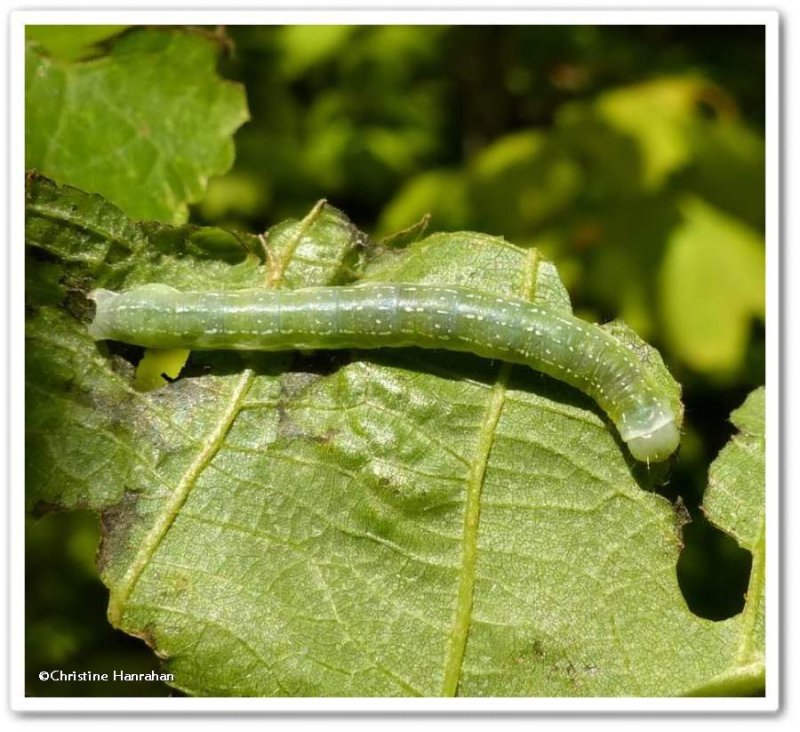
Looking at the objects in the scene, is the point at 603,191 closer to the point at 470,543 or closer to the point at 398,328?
the point at 398,328

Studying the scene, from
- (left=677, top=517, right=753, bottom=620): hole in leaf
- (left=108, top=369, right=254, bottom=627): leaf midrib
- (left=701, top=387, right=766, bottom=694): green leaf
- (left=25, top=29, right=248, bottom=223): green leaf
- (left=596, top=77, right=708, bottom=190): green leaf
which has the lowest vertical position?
(left=677, top=517, right=753, bottom=620): hole in leaf

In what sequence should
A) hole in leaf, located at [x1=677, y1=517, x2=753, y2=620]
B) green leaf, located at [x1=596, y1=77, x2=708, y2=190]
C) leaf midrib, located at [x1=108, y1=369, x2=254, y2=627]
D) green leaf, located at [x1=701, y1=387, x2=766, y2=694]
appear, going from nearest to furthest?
leaf midrib, located at [x1=108, y1=369, x2=254, y2=627] < green leaf, located at [x1=701, y1=387, x2=766, y2=694] < hole in leaf, located at [x1=677, y1=517, x2=753, y2=620] < green leaf, located at [x1=596, y1=77, x2=708, y2=190]

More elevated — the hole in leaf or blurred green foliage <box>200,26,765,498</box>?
blurred green foliage <box>200,26,765,498</box>

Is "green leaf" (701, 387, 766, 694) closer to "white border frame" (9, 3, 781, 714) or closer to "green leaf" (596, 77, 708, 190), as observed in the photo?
"white border frame" (9, 3, 781, 714)

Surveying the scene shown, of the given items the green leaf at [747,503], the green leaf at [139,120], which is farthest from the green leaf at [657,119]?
the green leaf at [139,120]

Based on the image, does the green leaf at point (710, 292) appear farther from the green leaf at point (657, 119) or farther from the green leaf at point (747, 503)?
the green leaf at point (747, 503)

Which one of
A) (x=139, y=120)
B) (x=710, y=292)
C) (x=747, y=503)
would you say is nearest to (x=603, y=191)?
(x=710, y=292)

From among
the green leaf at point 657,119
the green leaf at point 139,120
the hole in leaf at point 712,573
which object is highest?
the green leaf at point 139,120

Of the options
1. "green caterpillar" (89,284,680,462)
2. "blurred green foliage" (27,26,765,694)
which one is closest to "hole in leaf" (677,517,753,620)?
"blurred green foliage" (27,26,765,694)
